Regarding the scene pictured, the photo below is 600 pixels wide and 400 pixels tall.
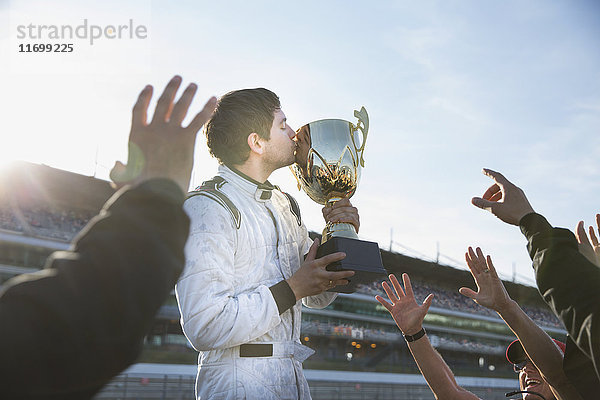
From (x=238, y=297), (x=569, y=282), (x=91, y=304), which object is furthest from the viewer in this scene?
(x=238, y=297)

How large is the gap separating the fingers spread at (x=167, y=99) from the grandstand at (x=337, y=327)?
1653 centimetres

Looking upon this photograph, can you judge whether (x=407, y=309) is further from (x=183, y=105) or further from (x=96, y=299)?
(x=96, y=299)

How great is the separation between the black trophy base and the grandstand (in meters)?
15.4

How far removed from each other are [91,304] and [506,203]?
1.30 metres

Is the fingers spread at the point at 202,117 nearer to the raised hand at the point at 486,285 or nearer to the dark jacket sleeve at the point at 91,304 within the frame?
the dark jacket sleeve at the point at 91,304

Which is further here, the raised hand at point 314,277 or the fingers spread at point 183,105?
the raised hand at point 314,277

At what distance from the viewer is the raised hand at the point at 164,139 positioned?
0.96 metres

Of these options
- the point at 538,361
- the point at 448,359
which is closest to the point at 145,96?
the point at 538,361

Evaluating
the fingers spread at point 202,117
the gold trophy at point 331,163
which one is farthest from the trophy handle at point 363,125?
the fingers spread at point 202,117

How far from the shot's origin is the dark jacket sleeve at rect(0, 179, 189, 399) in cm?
73

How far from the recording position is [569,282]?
1.31m

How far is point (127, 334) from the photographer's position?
2.59 ft

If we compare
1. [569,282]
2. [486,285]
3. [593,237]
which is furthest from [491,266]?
[569,282]

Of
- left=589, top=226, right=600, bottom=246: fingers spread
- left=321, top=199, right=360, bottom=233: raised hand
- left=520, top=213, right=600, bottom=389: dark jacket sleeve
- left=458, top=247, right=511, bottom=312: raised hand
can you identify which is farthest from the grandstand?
left=520, top=213, right=600, bottom=389: dark jacket sleeve
